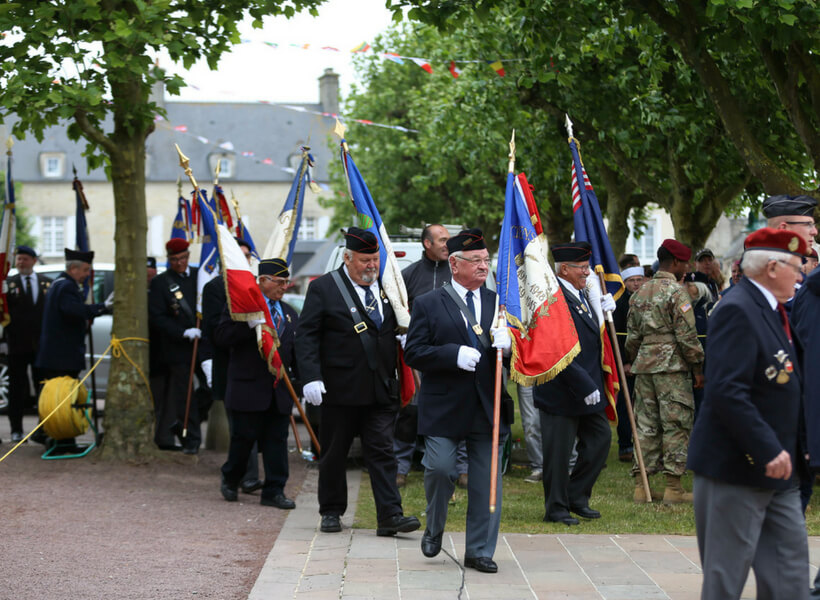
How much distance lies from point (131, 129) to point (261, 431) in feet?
12.1

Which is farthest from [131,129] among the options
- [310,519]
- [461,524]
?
[461,524]

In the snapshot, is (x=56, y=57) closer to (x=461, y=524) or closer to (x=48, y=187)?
(x=461, y=524)

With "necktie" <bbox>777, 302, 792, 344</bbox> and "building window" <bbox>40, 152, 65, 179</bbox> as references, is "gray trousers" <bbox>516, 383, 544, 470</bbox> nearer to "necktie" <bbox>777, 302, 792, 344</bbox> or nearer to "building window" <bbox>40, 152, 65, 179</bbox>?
"necktie" <bbox>777, 302, 792, 344</bbox>

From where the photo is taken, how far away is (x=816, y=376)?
18.0ft

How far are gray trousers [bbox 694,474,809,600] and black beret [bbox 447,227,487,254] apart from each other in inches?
101

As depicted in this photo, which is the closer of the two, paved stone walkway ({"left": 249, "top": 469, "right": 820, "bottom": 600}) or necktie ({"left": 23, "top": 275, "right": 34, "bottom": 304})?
paved stone walkway ({"left": 249, "top": 469, "right": 820, "bottom": 600})

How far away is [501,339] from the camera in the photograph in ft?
22.5

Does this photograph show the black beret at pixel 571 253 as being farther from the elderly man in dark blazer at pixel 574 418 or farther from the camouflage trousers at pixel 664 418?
the camouflage trousers at pixel 664 418

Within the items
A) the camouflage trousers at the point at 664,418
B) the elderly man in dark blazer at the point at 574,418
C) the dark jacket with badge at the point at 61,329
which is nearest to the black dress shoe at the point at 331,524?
the elderly man in dark blazer at the point at 574,418

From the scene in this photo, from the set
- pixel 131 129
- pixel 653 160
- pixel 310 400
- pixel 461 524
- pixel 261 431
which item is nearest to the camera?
pixel 310 400

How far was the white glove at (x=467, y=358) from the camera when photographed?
6676 mm

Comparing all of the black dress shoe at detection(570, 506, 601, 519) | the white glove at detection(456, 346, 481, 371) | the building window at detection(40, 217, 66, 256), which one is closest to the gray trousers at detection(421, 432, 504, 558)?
the white glove at detection(456, 346, 481, 371)

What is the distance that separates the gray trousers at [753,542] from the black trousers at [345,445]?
3.41m

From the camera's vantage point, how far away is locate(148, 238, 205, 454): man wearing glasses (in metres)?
11.8
